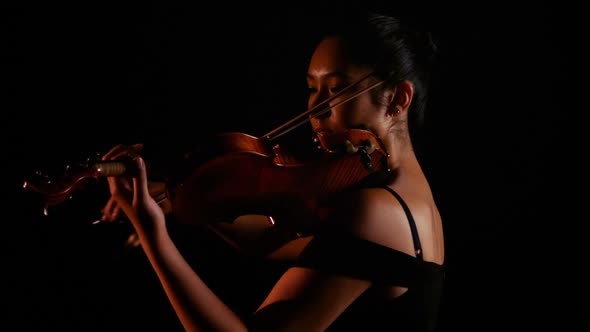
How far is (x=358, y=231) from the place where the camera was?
915 mm

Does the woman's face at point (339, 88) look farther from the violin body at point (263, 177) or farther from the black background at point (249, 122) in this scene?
the black background at point (249, 122)

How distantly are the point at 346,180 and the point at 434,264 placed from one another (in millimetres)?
262

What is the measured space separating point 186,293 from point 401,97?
68 cm

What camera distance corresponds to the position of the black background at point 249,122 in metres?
1.45

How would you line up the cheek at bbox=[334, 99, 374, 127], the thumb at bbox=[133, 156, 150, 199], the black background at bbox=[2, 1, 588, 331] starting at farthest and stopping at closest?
the black background at bbox=[2, 1, 588, 331], the cheek at bbox=[334, 99, 374, 127], the thumb at bbox=[133, 156, 150, 199]

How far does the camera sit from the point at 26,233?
4.66ft

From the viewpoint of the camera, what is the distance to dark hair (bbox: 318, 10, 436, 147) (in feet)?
3.81

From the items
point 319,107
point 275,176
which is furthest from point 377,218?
point 319,107

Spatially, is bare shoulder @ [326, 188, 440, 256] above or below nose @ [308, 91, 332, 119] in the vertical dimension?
below

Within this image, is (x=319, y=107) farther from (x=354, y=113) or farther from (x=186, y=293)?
(x=186, y=293)

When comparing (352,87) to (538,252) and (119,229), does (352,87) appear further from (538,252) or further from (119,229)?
(538,252)

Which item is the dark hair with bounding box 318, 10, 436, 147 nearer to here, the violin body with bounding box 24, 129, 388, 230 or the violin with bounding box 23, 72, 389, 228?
the violin with bounding box 23, 72, 389, 228

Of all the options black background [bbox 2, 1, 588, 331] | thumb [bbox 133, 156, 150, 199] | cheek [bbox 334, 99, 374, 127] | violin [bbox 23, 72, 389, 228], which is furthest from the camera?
black background [bbox 2, 1, 588, 331]

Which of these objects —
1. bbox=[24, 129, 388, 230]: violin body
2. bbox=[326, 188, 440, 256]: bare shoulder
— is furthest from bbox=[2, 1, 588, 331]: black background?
bbox=[326, 188, 440, 256]: bare shoulder
